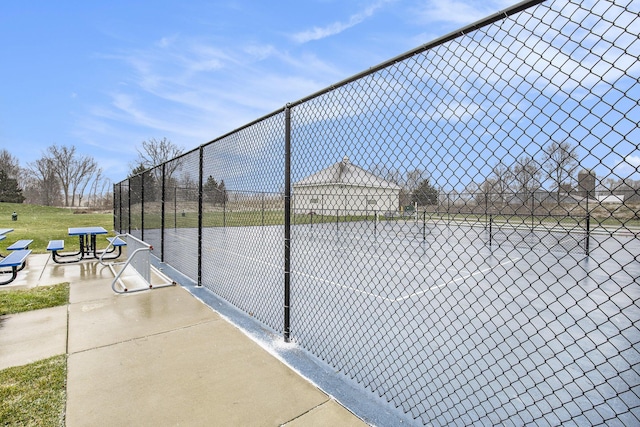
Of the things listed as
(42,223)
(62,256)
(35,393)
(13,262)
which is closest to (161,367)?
(35,393)

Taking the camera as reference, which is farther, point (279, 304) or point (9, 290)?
point (9, 290)

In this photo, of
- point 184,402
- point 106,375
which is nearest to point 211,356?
point 184,402

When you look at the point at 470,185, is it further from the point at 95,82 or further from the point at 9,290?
the point at 95,82

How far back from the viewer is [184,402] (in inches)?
82.2

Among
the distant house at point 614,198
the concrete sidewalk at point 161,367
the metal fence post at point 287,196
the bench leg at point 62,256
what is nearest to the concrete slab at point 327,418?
the concrete sidewalk at point 161,367

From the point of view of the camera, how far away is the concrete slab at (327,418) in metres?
1.88

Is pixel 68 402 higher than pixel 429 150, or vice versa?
pixel 429 150

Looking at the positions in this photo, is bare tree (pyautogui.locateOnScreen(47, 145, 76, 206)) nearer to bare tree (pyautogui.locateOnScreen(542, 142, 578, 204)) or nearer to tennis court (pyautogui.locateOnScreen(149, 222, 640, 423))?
tennis court (pyautogui.locateOnScreen(149, 222, 640, 423))

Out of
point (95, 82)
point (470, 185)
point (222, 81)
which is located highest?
point (95, 82)

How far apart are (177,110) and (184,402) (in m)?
24.5

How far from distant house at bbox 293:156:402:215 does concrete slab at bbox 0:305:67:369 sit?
281cm

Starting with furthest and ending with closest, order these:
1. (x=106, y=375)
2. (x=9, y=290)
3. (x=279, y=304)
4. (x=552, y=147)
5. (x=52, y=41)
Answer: (x=52, y=41)
(x=9, y=290)
(x=279, y=304)
(x=106, y=375)
(x=552, y=147)

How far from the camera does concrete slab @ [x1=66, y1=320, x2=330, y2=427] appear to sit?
6.40 ft

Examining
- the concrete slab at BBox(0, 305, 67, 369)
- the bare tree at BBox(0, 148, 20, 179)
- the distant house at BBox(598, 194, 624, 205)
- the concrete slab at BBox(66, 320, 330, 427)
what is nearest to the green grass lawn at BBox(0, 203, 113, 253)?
the concrete slab at BBox(0, 305, 67, 369)
